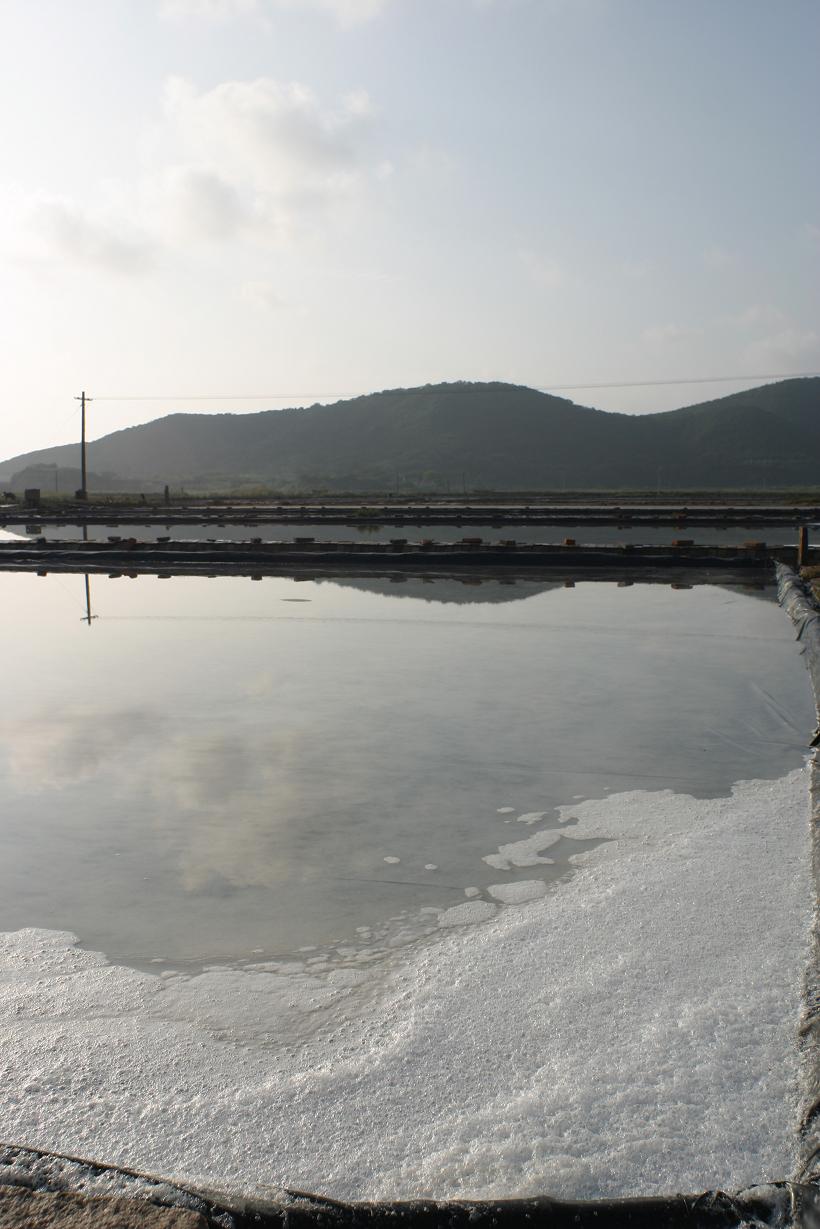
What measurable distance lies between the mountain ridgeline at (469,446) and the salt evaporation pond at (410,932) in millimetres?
112121

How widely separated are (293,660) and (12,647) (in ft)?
10.3

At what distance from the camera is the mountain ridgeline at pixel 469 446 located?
135 meters

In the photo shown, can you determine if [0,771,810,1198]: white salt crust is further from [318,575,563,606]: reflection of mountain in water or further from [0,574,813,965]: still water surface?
[318,575,563,606]: reflection of mountain in water

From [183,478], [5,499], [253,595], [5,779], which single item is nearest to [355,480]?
[183,478]

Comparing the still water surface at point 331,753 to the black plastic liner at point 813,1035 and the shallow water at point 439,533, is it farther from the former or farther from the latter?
the shallow water at point 439,533

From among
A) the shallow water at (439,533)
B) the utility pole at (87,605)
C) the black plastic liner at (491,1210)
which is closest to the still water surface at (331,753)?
the utility pole at (87,605)

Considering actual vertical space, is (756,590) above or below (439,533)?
below

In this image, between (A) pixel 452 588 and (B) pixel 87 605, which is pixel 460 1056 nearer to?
(B) pixel 87 605

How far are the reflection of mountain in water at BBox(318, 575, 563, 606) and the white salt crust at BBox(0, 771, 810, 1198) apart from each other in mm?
10104

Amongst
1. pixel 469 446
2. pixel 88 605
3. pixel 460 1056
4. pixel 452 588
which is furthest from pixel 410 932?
pixel 469 446

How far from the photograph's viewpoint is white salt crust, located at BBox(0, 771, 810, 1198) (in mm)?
2533

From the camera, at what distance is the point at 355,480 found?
135 meters

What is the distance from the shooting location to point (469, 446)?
5940 inches

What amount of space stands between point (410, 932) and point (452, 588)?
1192cm
